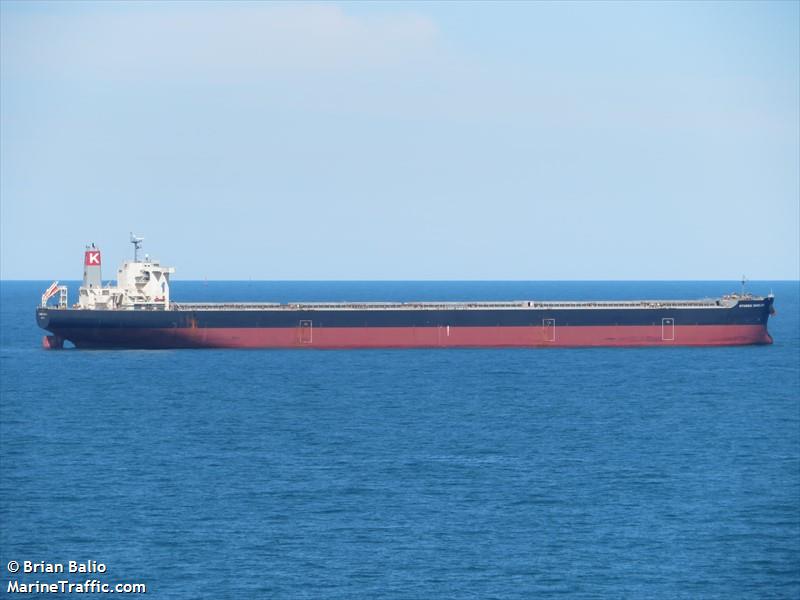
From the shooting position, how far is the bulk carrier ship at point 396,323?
8112 cm

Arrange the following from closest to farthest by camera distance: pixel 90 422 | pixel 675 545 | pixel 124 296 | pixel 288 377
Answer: pixel 675 545
pixel 90 422
pixel 288 377
pixel 124 296

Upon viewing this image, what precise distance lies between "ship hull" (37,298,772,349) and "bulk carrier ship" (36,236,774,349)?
2.8 inches

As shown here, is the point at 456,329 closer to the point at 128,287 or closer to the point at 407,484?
the point at 128,287

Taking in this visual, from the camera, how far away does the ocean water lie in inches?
1314

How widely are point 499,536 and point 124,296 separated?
51427 mm

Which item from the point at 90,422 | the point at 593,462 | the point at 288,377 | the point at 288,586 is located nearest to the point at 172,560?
the point at 288,586

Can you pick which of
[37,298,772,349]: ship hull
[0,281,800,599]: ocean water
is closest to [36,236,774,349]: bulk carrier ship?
[37,298,772,349]: ship hull

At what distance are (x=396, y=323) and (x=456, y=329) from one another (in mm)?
4543

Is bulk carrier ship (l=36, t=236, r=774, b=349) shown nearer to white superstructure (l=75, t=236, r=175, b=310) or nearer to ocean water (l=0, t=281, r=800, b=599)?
white superstructure (l=75, t=236, r=175, b=310)

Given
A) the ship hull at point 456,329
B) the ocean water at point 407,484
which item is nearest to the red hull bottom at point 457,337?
the ship hull at point 456,329

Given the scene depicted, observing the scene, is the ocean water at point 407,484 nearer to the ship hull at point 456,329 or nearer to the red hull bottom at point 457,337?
the ship hull at point 456,329

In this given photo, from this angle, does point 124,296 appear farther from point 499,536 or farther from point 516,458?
point 499,536

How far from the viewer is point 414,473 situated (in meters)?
44.2

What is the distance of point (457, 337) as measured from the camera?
276 ft
